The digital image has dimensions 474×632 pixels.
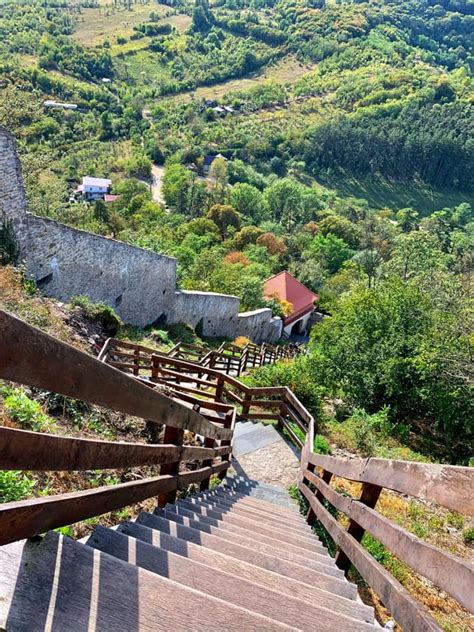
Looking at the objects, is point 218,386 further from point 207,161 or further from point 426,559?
point 207,161

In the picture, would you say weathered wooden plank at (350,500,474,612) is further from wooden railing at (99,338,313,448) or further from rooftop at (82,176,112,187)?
rooftop at (82,176,112,187)

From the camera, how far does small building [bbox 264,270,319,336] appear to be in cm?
3181

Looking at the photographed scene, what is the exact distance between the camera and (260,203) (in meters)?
55.7

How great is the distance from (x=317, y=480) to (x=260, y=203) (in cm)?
5453

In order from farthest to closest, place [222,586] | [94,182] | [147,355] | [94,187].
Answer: [94,182], [94,187], [147,355], [222,586]

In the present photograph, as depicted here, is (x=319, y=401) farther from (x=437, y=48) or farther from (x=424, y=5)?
(x=424, y=5)

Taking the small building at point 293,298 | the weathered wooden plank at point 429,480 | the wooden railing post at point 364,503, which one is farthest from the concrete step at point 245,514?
the small building at point 293,298

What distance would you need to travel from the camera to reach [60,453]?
4.35 ft

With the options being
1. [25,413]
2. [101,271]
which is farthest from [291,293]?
[25,413]

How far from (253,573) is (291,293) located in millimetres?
31135

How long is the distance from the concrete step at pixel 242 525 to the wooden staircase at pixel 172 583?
32 millimetres

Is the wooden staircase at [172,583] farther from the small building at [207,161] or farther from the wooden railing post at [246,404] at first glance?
the small building at [207,161]

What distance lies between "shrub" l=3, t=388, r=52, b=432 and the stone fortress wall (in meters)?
7.23

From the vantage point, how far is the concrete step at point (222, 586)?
1.65 metres
